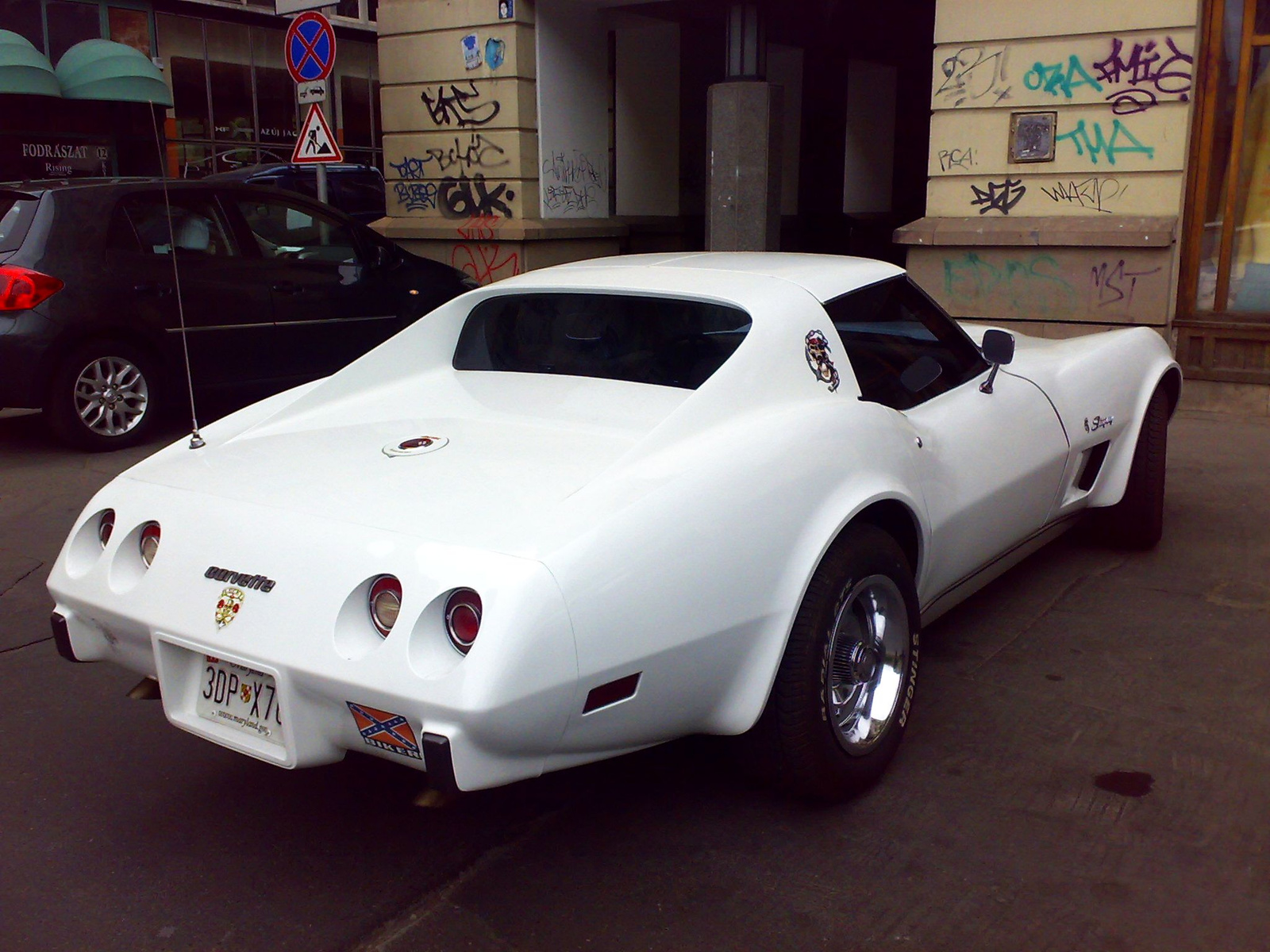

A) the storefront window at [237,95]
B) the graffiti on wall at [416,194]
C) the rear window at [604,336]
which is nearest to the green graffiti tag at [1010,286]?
the graffiti on wall at [416,194]

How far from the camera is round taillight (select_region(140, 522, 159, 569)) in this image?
289cm

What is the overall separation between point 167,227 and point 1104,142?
6446 millimetres

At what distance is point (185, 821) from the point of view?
119 inches

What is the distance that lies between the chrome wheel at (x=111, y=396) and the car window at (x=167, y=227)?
751 mm

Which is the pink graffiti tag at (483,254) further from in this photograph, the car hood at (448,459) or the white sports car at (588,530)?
the car hood at (448,459)

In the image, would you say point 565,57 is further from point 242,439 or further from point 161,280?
point 242,439

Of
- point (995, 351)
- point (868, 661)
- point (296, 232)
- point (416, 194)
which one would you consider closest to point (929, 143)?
point (416, 194)

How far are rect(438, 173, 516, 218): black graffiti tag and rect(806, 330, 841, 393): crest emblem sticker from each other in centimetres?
886

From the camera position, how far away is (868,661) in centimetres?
310

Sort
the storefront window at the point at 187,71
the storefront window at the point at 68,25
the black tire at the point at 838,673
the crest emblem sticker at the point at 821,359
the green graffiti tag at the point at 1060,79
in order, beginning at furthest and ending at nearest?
1. the storefront window at the point at 187,71
2. the storefront window at the point at 68,25
3. the green graffiti tag at the point at 1060,79
4. the crest emblem sticker at the point at 821,359
5. the black tire at the point at 838,673

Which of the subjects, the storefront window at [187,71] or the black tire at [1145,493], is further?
the storefront window at [187,71]

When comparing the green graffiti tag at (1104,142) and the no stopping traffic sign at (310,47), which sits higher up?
the no stopping traffic sign at (310,47)

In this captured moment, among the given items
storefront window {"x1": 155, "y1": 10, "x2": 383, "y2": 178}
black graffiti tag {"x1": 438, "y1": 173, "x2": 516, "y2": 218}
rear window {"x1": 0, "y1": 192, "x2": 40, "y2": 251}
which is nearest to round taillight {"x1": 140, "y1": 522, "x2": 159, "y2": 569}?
rear window {"x1": 0, "y1": 192, "x2": 40, "y2": 251}

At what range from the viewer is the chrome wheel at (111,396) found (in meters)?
7.36
